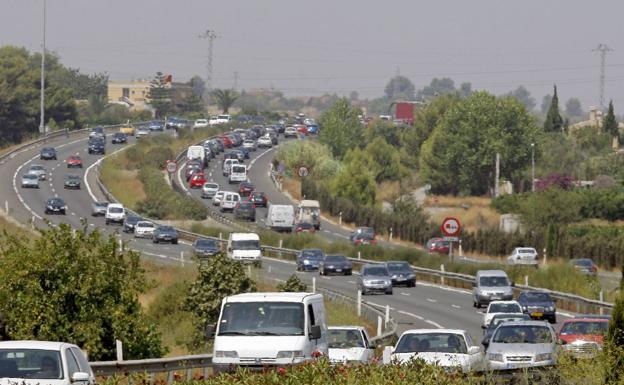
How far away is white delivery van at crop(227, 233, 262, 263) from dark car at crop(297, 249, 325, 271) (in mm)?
2200

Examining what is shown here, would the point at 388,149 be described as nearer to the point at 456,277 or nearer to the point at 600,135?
the point at 600,135

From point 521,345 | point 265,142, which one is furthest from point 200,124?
point 521,345

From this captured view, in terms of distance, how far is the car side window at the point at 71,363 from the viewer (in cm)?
1703

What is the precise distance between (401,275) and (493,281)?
988 cm

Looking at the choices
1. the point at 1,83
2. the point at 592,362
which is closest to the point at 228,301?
the point at 592,362

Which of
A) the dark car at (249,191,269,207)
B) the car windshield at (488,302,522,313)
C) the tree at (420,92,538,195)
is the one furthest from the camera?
the tree at (420,92,538,195)

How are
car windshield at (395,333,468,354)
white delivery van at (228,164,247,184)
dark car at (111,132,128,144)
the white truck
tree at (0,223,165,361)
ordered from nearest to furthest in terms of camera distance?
car windshield at (395,333,468,354) < tree at (0,223,165,361) < the white truck < white delivery van at (228,164,247,184) < dark car at (111,132,128,144)

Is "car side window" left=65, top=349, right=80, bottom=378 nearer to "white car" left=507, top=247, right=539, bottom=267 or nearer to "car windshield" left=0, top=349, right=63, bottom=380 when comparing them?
"car windshield" left=0, top=349, right=63, bottom=380

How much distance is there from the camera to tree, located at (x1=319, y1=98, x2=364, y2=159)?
174m

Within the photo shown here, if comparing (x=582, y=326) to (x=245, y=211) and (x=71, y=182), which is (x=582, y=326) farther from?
(x=71, y=182)

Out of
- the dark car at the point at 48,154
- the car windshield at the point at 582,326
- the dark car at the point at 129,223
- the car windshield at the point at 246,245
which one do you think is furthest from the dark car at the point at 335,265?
the dark car at the point at 48,154

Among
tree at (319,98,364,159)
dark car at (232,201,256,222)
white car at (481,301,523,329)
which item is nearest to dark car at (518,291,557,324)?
white car at (481,301,523,329)

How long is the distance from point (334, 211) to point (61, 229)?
82.2 m

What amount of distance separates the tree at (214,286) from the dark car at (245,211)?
194ft
